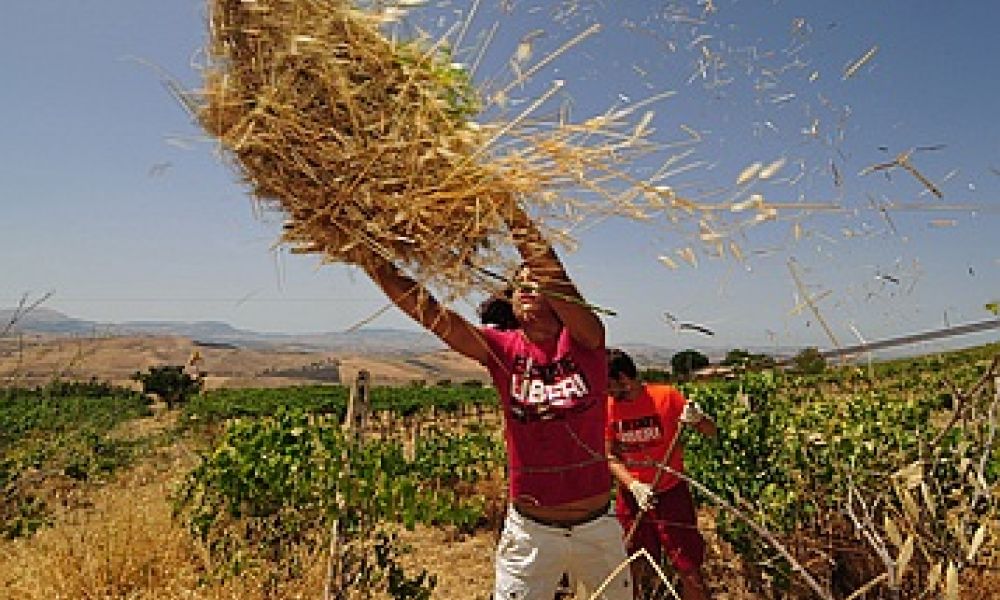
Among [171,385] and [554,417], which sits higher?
[554,417]

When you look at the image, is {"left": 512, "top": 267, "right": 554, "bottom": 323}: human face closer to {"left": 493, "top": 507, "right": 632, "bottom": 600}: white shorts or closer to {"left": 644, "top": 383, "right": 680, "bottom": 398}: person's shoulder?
{"left": 493, "top": 507, "right": 632, "bottom": 600}: white shorts

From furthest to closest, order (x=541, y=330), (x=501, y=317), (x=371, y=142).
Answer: (x=501, y=317) → (x=541, y=330) → (x=371, y=142)

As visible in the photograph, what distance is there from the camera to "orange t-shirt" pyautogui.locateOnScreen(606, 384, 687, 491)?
4012 mm

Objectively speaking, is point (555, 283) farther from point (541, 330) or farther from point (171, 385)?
point (171, 385)

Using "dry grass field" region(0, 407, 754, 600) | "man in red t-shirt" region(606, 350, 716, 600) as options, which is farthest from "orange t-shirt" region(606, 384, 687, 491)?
"dry grass field" region(0, 407, 754, 600)

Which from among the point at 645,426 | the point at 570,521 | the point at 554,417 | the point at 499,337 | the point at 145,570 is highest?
the point at 499,337

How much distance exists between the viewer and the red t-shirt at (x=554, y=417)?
264 centimetres

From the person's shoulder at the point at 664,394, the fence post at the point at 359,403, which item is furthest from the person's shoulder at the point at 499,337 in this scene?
the person's shoulder at the point at 664,394

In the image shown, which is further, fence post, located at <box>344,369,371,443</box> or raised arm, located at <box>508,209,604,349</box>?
fence post, located at <box>344,369,371,443</box>

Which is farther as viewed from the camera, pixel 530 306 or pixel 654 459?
pixel 654 459

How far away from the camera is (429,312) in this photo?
2.37m

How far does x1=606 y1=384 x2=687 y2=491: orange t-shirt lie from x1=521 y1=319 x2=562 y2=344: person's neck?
136cm

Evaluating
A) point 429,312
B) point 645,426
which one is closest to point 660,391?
point 645,426

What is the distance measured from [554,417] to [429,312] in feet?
1.88
